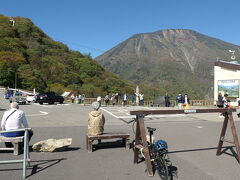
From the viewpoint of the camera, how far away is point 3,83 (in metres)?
57.4

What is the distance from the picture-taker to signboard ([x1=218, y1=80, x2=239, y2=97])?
26.1 metres

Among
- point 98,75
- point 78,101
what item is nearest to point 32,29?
point 98,75

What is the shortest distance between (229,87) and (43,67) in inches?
2337

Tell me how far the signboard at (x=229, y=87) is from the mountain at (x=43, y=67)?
87.3 feet

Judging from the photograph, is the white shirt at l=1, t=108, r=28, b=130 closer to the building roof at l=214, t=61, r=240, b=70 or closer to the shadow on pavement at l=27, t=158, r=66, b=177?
the shadow on pavement at l=27, t=158, r=66, b=177

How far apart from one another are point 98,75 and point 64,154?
80797mm

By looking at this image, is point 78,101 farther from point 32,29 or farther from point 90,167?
point 32,29

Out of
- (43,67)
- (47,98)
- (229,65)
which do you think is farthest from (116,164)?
(43,67)

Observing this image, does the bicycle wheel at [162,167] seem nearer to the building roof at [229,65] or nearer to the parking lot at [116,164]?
the parking lot at [116,164]

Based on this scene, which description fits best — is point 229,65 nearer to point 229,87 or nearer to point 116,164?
point 229,87

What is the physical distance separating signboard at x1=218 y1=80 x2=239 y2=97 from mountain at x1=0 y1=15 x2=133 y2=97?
87.3 feet

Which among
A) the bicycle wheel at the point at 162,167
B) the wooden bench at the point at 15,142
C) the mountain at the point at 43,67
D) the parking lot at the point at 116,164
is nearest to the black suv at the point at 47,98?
the mountain at the point at 43,67

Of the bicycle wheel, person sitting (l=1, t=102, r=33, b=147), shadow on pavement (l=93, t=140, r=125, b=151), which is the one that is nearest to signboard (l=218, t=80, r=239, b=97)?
shadow on pavement (l=93, t=140, r=125, b=151)

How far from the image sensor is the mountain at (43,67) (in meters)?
60.1
